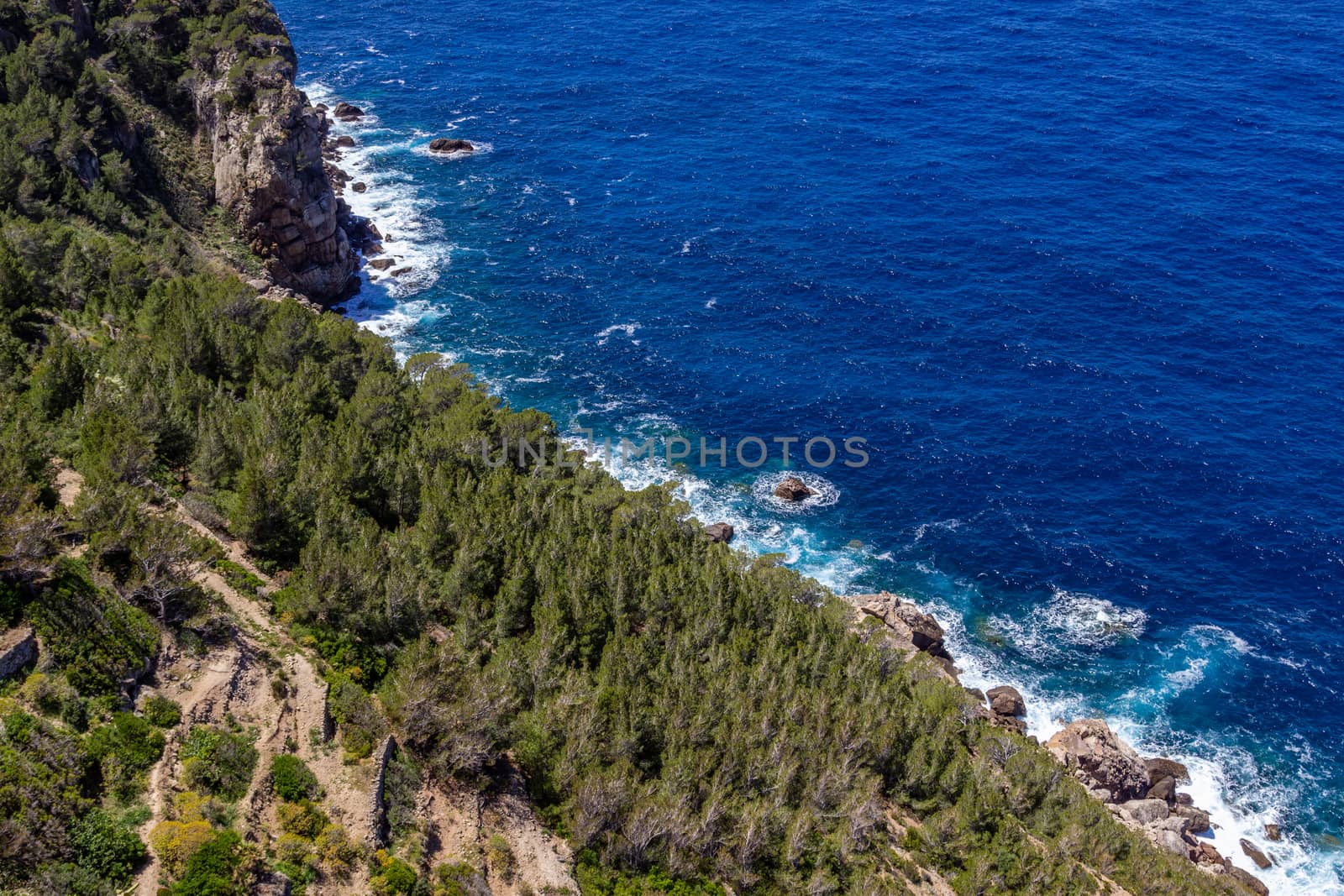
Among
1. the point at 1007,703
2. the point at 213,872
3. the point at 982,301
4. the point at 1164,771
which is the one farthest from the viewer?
the point at 982,301

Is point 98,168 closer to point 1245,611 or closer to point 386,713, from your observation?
point 386,713

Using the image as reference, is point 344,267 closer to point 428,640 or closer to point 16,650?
point 428,640

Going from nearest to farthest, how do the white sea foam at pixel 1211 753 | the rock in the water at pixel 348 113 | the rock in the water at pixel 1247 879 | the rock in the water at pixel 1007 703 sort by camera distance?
the rock in the water at pixel 1247 879
the white sea foam at pixel 1211 753
the rock in the water at pixel 1007 703
the rock in the water at pixel 348 113

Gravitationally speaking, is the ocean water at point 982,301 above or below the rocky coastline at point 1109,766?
above

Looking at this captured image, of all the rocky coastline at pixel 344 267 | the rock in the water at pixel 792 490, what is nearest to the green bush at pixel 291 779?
the rocky coastline at pixel 344 267

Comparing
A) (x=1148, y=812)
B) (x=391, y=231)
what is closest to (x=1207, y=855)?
(x=1148, y=812)

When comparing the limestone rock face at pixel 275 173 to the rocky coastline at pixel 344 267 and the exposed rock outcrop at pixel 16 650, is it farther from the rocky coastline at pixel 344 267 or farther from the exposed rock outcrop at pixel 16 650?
the exposed rock outcrop at pixel 16 650
